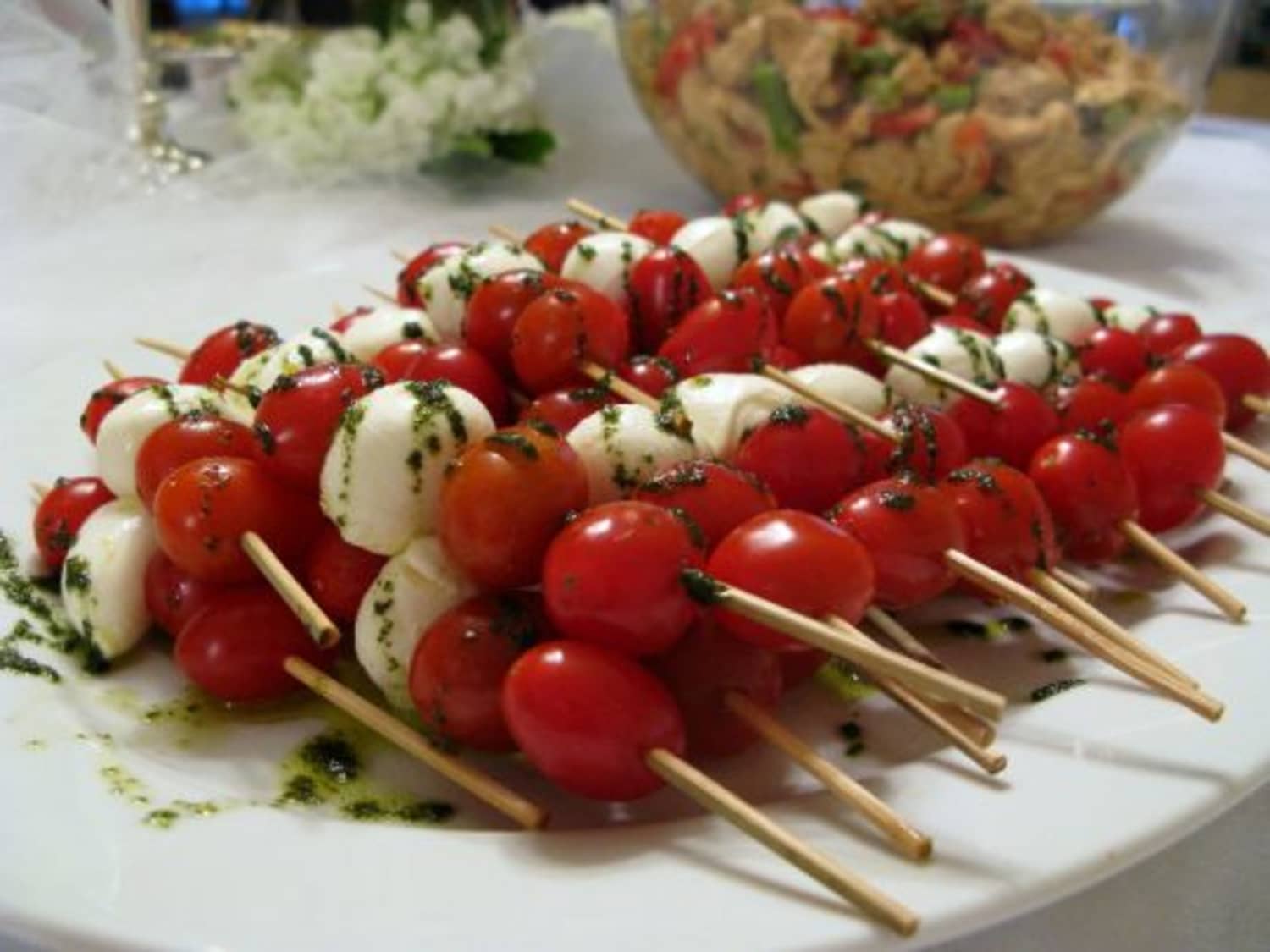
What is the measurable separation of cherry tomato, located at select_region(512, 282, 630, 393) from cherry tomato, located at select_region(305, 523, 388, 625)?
0.25 m

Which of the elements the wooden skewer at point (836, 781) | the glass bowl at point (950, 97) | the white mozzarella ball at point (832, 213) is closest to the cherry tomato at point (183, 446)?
the wooden skewer at point (836, 781)

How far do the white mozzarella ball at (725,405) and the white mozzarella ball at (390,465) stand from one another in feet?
Result: 0.70

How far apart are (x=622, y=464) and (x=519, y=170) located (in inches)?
71.3

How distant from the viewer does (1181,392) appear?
4.38 feet

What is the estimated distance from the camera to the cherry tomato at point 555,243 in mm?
1415

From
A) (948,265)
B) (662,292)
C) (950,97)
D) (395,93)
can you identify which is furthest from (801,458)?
(395,93)

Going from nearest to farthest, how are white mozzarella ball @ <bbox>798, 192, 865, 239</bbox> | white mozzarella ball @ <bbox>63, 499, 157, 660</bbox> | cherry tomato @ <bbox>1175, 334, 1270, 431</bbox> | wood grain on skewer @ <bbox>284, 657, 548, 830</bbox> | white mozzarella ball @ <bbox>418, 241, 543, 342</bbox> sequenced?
wood grain on skewer @ <bbox>284, 657, 548, 830</bbox>, white mozzarella ball @ <bbox>63, 499, 157, 660</bbox>, white mozzarella ball @ <bbox>418, 241, 543, 342</bbox>, cherry tomato @ <bbox>1175, 334, 1270, 431</bbox>, white mozzarella ball @ <bbox>798, 192, 865, 239</bbox>

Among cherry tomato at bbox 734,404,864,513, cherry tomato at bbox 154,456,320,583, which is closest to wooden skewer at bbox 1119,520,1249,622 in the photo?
cherry tomato at bbox 734,404,864,513

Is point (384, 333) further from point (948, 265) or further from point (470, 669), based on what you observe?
point (948, 265)

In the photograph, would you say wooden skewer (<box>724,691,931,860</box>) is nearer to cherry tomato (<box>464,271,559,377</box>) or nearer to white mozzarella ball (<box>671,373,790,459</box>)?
white mozzarella ball (<box>671,373,790,459</box>)

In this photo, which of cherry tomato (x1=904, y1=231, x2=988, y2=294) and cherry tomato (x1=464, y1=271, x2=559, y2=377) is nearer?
cherry tomato (x1=464, y1=271, x2=559, y2=377)

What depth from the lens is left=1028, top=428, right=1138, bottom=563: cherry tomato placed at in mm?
1153

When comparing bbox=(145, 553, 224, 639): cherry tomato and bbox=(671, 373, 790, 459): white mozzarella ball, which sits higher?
bbox=(671, 373, 790, 459): white mozzarella ball

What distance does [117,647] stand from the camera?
40.6 inches
